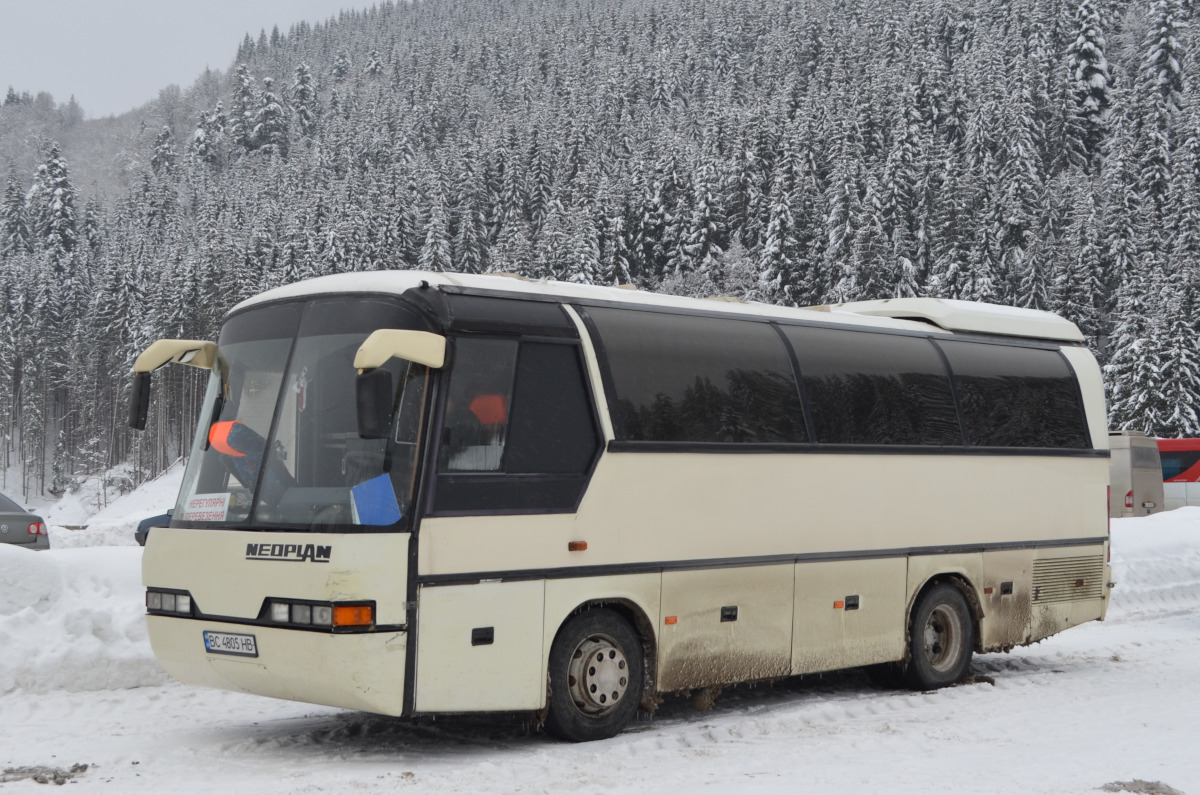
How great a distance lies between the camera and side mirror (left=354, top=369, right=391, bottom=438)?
7367 mm

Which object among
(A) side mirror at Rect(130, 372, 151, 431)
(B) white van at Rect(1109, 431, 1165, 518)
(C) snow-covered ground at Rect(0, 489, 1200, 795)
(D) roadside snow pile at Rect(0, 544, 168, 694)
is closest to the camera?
(C) snow-covered ground at Rect(0, 489, 1200, 795)

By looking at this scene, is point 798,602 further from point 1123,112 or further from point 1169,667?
point 1123,112

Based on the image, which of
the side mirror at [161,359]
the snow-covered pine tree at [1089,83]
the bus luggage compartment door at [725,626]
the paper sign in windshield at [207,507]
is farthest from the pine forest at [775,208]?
the paper sign in windshield at [207,507]

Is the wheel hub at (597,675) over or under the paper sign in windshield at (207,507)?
under

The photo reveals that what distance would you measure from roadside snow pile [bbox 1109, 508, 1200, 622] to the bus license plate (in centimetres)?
1307

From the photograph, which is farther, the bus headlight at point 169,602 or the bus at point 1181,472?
the bus at point 1181,472

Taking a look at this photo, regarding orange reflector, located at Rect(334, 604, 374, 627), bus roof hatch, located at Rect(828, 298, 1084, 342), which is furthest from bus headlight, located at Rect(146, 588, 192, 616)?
bus roof hatch, located at Rect(828, 298, 1084, 342)

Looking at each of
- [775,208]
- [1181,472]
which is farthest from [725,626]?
[775,208]

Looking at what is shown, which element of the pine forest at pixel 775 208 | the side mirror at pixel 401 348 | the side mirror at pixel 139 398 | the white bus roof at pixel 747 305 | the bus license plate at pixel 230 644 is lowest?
the bus license plate at pixel 230 644

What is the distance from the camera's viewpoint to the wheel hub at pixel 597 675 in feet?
28.6

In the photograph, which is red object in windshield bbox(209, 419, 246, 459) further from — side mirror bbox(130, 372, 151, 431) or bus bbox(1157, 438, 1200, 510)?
bus bbox(1157, 438, 1200, 510)

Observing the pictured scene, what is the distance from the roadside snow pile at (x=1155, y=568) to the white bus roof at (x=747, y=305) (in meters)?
5.85

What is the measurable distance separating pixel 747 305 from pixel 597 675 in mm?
3679

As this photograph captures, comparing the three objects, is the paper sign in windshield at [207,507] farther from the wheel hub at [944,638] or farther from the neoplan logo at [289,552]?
the wheel hub at [944,638]
